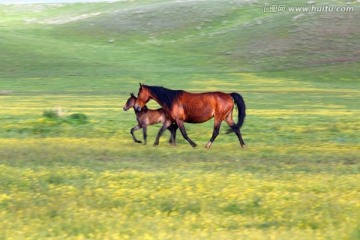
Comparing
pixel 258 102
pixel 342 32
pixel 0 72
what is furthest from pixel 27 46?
pixel 258 102

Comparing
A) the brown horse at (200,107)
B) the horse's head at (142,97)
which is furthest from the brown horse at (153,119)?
the brown horse at (200,107)

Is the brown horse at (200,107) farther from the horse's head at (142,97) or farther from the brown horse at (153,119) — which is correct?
the horse's head at (142,97)

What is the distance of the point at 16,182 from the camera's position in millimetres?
13617

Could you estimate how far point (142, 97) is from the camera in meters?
20.4

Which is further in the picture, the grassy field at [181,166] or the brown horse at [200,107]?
the brown horse at [200,107]

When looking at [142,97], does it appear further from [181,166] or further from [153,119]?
[181,166]

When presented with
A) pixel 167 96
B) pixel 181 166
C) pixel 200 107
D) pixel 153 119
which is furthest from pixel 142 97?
pixel 181 166

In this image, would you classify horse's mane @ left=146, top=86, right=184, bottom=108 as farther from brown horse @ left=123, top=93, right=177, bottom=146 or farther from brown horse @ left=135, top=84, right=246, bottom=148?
brown horse @ left=123, top=93, right=177, bottom=146

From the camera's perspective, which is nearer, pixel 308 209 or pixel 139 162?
pixel 308 209

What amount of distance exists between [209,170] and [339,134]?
28.3 ft

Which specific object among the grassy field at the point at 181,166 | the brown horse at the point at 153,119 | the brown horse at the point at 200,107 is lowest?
the grassy field at the point at 181,166

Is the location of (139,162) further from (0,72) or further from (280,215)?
(0,72)

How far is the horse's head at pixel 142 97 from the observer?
20219mm

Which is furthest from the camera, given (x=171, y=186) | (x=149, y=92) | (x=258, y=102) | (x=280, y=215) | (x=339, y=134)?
(x=258, y=102)
